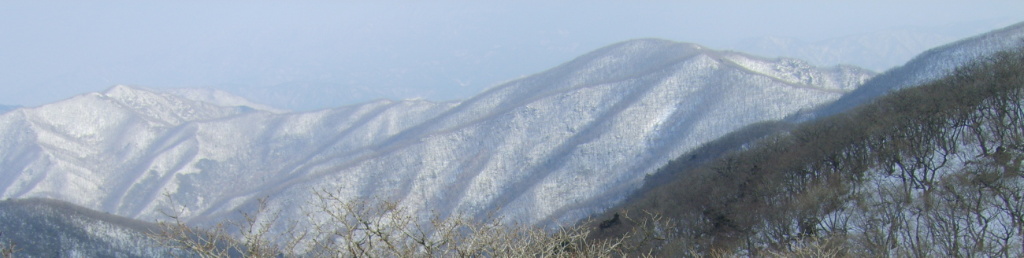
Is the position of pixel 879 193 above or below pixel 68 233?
above

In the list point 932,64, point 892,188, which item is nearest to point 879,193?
point 892,188

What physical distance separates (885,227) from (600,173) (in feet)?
320

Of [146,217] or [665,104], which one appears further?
[146,217]

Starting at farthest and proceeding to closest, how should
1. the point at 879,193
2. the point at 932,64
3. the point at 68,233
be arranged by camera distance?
the point at 932,64
the point at 68,233
the point at 879,193

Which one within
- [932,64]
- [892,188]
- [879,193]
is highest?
[932,64]

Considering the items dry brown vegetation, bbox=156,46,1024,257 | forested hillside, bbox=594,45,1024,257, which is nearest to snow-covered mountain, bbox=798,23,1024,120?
forested hillside, bbox=594,45,1024,257

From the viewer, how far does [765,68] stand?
173 m

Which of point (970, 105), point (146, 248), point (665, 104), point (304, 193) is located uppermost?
point (970, 105)

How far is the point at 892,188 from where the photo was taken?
35094mm

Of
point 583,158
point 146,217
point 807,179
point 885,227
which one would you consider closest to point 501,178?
point 583,158

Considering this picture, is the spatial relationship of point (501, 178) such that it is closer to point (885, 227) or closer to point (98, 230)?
point (98, 230)

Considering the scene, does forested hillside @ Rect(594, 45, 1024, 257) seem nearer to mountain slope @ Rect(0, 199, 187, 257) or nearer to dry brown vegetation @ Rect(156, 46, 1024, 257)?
dry brown vegetation @ Rect(156, 46, 1024, 257)

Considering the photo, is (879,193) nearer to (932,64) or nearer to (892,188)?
(892,188)

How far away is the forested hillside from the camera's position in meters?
28.5
